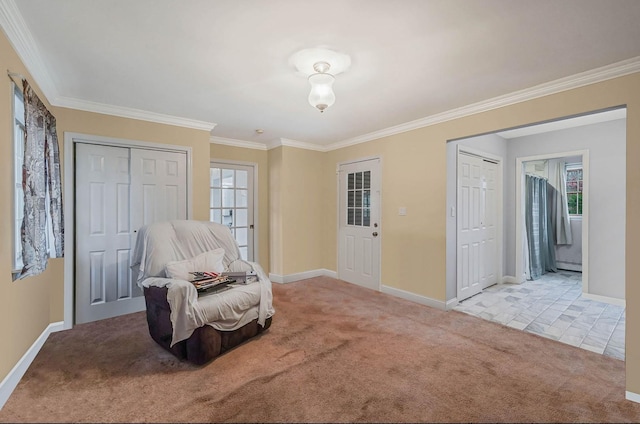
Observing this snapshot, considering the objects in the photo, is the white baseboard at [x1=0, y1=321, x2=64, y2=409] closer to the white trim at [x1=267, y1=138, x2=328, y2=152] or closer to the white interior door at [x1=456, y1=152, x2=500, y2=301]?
the white trim at [x1=267, y1=138, x2=328, y2=152]

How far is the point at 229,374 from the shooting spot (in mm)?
2158

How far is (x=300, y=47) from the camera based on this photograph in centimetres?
Result: 205

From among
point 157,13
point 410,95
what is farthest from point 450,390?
point 157,13

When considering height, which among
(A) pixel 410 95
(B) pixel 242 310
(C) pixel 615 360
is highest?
(A) pixel 410 95

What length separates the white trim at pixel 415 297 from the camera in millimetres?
3535

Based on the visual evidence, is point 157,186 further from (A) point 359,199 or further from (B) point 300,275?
(A) point 359,199

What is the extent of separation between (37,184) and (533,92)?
4072 mm

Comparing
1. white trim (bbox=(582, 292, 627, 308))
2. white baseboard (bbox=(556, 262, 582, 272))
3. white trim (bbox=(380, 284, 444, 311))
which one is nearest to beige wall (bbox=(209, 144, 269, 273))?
white trim (bbox=(380, 284, 444, 311))

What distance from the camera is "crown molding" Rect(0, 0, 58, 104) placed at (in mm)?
1682

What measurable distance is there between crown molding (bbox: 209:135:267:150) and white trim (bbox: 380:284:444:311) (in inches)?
117

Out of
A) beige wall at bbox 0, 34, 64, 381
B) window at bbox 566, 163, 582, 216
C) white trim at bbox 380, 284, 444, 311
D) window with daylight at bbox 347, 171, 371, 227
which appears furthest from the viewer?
window at bbox 566, 163, 582, 216

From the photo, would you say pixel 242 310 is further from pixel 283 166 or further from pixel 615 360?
pixel 615 360

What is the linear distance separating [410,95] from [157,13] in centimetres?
215

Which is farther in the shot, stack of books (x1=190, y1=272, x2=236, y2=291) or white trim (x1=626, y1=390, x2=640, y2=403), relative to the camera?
stack of books (x1=190, y1=272, x2=236, y2=291)
